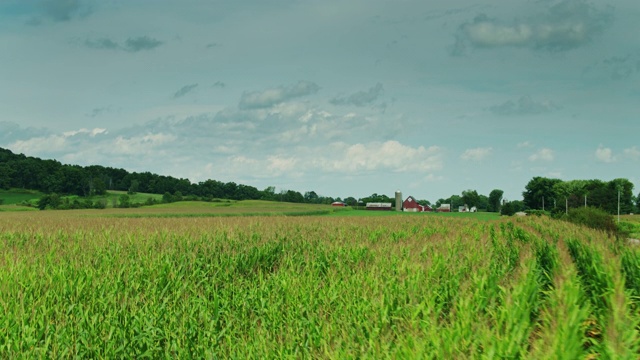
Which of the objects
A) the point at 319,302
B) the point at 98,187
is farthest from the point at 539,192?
the point at 319,302

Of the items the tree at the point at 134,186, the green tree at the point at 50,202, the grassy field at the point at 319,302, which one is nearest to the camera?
the grassy field at the point at 319,302

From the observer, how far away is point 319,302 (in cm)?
833

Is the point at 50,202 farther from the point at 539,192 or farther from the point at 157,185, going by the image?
the point at 539,192

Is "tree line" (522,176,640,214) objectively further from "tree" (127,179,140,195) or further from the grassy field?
the grassy field

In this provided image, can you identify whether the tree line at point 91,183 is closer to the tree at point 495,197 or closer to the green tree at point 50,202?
the green tree at point 50,202

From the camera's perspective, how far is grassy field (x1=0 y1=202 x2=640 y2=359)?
14.3 ft

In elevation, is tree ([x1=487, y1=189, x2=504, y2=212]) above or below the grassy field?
above

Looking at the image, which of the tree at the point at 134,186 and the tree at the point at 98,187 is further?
the tree at the point at 134,186

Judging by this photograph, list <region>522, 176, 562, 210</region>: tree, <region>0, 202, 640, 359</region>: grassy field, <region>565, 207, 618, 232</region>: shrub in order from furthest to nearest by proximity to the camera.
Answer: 1. <region>522, 176, 562, 210</region>: tree
2. <region>565, 207, 618, 232</region>: shrub
3. <region>0, 202, 640, 359</region>: grassy field

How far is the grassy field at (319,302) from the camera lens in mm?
4359

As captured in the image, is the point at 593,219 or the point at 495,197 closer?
the point at 593,219

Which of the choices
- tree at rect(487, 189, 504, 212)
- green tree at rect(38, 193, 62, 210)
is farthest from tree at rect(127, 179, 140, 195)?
tree at rect(487, 189, 504, 212)

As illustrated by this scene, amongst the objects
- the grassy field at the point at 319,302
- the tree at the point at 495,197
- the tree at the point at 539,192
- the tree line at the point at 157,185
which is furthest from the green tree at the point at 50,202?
the tree at the point at 495,197

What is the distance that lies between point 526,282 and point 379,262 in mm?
5168
